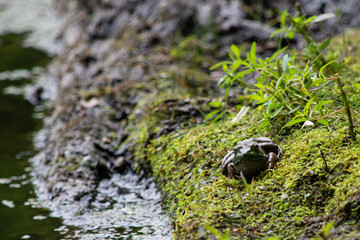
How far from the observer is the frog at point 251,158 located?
1.99 metres

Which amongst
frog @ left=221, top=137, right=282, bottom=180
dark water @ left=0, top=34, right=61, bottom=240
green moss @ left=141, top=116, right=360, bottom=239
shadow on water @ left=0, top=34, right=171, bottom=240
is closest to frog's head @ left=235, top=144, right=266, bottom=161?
frog @ left=221, top=137, right=282, bottom=180

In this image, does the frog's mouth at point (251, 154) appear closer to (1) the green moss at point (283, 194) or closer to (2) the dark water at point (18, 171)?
(1) the green moss at point (283, 194)

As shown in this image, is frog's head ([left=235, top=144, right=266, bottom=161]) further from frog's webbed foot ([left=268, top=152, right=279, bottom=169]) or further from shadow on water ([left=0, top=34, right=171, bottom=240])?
shadow on water ([left=0, top=34, right=171, bottom=240])

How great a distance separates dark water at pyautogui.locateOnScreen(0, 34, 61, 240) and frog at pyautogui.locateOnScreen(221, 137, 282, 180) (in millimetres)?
1206

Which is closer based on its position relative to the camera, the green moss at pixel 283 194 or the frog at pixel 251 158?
the green moss at pixel 283 194

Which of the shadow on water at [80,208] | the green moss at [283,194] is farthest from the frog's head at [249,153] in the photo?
the shadow on water at [80,208]

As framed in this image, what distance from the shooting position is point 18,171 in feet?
10.7

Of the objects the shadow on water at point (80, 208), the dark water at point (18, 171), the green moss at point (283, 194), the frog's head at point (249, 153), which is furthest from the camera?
the dark water at point (18, 171)

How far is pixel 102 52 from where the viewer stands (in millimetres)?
5348

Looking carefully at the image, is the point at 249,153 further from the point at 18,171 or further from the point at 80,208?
the point at 18,171

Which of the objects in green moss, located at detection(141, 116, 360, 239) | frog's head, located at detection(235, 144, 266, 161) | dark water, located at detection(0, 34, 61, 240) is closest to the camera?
green moss, located at detection(141, 116, 360, 239)

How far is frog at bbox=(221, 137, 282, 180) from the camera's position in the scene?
199 centimetres

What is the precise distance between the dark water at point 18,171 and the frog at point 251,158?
3.96 feet

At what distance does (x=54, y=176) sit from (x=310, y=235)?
2100mm
